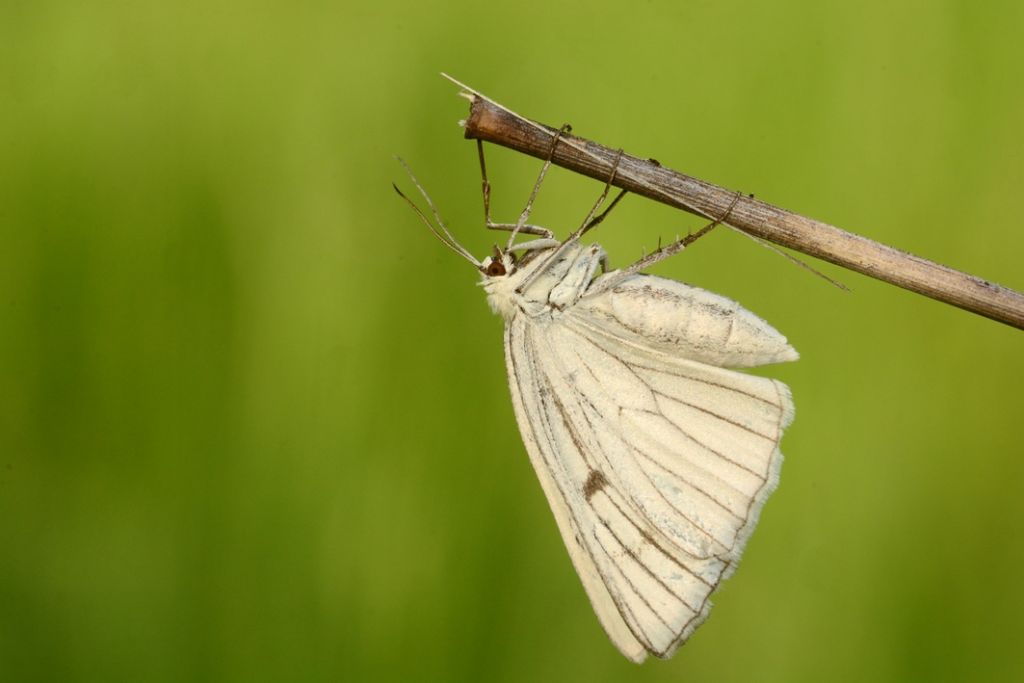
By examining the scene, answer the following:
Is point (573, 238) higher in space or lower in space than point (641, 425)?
higher

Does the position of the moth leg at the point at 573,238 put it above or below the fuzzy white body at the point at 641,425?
above

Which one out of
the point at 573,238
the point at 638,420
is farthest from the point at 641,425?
the point at 573,238

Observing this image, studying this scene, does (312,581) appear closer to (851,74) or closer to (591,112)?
(591,112)

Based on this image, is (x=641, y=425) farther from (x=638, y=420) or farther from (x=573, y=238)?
(x=573, y=238)

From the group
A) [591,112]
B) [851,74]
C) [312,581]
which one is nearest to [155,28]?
[591,112]

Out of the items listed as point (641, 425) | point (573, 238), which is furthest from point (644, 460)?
point (573, 238)

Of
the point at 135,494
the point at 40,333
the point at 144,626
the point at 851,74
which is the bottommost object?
the point at 144,626

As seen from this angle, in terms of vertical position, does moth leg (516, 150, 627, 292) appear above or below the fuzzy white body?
above
